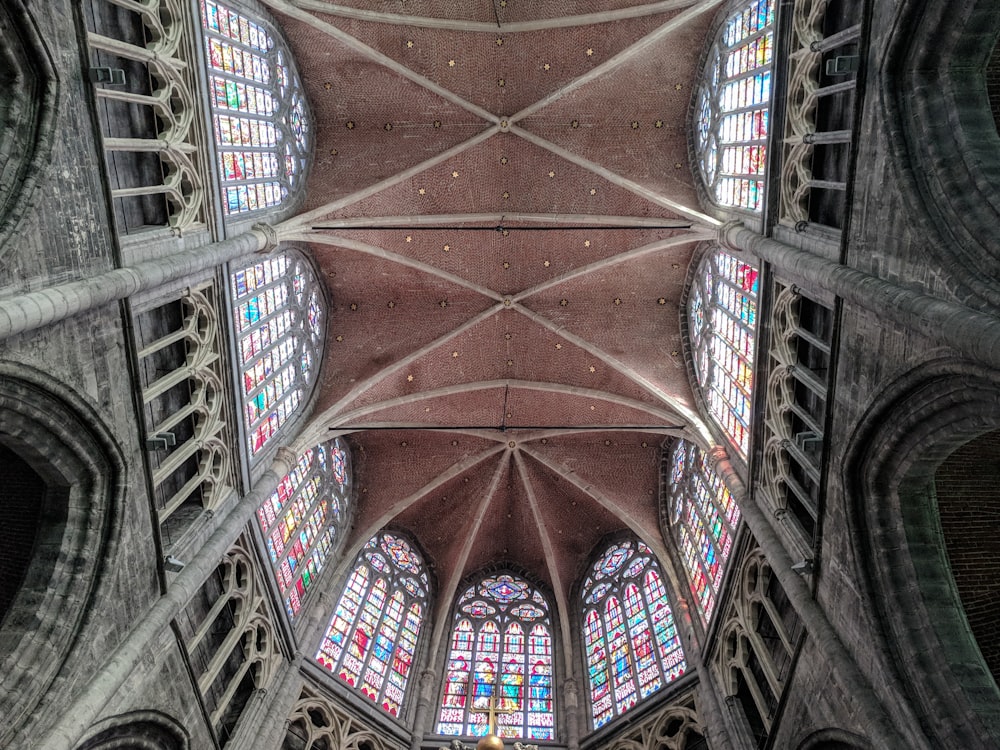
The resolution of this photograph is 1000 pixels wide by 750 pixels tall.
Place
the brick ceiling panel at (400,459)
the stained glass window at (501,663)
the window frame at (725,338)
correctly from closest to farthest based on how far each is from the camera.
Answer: the window frame at (725,338), the stained glass window at (501,663), the brick ceiling panel at (400,459)

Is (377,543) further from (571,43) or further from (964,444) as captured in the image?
(964,444)

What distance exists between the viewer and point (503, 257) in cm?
2036

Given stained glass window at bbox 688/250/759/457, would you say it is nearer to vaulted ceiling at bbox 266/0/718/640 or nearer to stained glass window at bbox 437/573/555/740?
vaulted ceiling at bbox 266/0/718/640

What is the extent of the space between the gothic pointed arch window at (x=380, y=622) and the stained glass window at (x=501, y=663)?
3.95 ft

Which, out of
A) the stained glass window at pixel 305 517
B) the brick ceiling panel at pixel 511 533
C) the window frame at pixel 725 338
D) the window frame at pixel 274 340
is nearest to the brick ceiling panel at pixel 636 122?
the window frame at pixel 725 338

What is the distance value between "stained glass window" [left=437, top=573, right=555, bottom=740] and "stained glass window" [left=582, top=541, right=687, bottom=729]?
1271mm

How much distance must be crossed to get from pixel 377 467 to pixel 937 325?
643 inches

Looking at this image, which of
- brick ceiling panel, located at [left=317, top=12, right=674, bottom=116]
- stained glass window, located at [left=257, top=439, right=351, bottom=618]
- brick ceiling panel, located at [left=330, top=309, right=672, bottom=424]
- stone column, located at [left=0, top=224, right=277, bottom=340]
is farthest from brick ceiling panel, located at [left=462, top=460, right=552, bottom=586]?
stone column, located at [left=0, top=224, right=277, bottom=340]

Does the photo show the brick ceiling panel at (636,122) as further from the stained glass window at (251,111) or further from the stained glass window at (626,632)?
the stained glass window at (626,632)

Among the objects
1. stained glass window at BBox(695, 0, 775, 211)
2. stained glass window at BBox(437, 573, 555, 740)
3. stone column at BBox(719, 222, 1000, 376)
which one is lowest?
stained glass window at BBox(437, 573, 555, 740)

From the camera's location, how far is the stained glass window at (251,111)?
556 inches

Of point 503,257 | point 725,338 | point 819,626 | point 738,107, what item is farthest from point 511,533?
point 738,107

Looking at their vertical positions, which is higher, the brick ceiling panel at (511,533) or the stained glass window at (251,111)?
the stained glass window at (251,111)

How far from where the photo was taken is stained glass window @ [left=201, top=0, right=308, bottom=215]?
1412 centimetres
